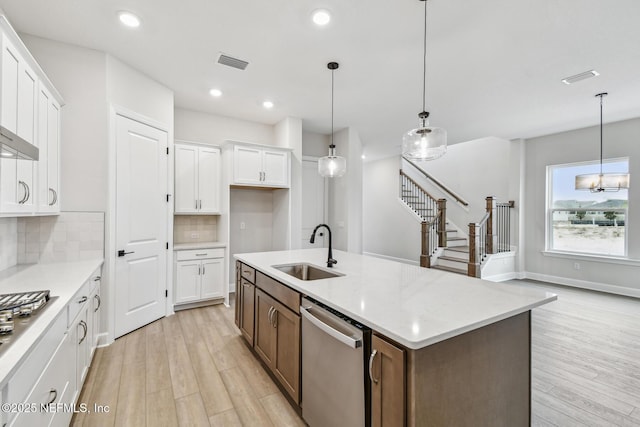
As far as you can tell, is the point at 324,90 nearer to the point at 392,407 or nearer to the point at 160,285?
the point at 160,285

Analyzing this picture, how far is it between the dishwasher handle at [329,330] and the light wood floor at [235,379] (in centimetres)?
75

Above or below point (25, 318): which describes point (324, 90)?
above

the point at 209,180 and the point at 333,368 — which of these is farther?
the point at 209,180

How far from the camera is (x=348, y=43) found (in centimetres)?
283

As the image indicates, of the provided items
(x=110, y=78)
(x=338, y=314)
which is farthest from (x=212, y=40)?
(x=338, y=314)

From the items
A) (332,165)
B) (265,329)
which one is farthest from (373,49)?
(265,329)

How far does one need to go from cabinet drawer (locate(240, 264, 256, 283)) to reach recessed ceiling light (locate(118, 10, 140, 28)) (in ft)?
7.83

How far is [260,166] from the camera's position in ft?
14.9

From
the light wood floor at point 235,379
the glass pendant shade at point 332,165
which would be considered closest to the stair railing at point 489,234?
the light wood floor at point 235,379

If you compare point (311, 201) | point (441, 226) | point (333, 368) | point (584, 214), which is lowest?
point (333, 368)

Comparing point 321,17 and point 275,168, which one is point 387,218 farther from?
point 321,17

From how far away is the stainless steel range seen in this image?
1.14 meters

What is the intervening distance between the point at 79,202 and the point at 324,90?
3070 millimetres

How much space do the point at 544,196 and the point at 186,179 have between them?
22.0 ft
